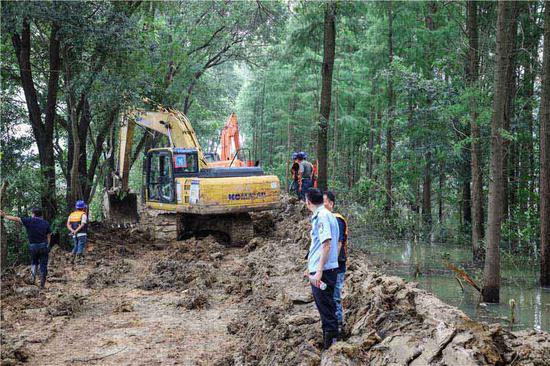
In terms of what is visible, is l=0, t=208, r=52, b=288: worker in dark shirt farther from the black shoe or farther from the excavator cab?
the black shoe

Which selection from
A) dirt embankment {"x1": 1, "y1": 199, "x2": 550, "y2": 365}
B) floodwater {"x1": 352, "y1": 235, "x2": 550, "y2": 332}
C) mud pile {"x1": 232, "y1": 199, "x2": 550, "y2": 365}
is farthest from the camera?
floodwater {"x1": 352, "y1": 235, "x2": 550, "y2": 332}

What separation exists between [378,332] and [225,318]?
13.9 ft

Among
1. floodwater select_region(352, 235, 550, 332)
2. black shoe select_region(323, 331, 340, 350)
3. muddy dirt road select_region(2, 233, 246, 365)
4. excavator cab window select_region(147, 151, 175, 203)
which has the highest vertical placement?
excavator cab window select_region(147, 151, 175, 203)

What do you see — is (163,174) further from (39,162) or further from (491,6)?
(491,6)

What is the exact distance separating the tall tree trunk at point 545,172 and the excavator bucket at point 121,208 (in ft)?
40.4

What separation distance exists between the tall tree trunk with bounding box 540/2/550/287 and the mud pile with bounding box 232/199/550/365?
231 inches

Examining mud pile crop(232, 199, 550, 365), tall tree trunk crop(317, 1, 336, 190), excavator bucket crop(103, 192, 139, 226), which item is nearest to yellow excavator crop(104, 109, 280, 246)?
excavator bucket crop(103, 192, 139, 226)

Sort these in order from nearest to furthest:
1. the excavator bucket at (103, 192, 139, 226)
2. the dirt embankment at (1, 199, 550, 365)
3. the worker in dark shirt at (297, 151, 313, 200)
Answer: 1. the dirt embankment at (1, 199, 550, 365)
2. the worker in dark shirt at (297, 151, 313, 200)
3. the excavator bucket at (103, 192, 139, 226)

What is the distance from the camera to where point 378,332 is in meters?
6.01

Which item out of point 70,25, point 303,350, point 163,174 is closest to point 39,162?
point 163,174

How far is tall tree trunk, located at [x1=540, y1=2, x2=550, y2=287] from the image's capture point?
13.4 metres

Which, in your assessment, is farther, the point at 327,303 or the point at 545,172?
the point at 545,172

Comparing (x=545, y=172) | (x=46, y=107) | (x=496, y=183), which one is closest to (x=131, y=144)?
(x=46, y=107)

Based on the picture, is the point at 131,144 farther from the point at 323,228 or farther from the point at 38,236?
the point at 323,228
